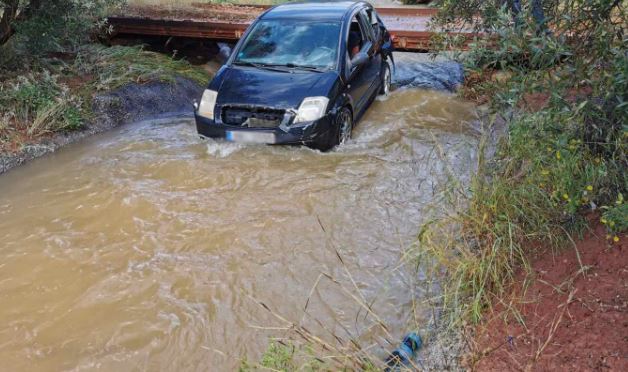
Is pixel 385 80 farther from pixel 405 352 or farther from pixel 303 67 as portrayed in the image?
pixel 405 352

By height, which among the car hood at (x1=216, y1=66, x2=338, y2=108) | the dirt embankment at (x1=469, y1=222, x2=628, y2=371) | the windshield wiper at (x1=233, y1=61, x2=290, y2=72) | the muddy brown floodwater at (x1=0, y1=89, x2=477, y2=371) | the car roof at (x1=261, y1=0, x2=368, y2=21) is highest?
the car roof at (x1=261, y1=0, x2=368, y2=21)

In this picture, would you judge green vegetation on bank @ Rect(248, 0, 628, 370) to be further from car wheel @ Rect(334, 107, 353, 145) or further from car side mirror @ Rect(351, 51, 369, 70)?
car side mirror @ Rect(351, 51, 369, 70)

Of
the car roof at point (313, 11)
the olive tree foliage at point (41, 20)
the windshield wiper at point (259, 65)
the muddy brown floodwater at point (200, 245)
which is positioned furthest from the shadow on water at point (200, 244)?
the olive tree foliage at point (41, 20)

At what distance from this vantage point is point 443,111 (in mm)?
8812

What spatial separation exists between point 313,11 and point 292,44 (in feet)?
2.64

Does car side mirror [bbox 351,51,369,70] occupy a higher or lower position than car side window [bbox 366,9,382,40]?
lower

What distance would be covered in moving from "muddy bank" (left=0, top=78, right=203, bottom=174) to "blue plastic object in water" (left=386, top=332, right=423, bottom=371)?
5939 mm

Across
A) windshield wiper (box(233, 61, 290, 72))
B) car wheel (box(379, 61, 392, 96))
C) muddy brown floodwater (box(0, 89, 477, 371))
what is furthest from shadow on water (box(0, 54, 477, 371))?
car wheel (box(379, 61, 392, 96))

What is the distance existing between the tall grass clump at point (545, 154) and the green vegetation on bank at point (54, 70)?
614 cm

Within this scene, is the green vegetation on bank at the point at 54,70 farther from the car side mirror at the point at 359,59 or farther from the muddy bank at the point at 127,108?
the car side mirror at the point at 359,59

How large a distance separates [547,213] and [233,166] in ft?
12.4

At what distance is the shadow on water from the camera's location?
380 centimetres

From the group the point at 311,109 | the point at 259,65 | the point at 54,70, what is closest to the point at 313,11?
the point at 259,65

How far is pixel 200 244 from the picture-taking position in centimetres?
490
